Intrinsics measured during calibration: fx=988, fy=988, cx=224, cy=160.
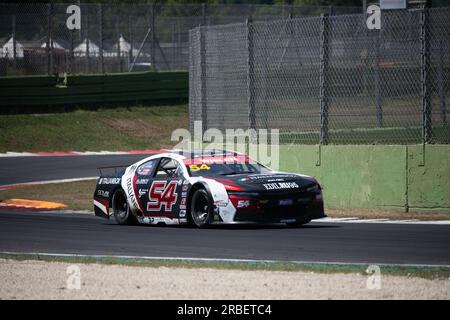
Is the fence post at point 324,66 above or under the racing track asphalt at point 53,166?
above

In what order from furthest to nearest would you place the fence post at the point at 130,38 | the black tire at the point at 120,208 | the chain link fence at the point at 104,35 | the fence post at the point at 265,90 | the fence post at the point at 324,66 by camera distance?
the fence post at the point at 130,38
the chain link fence at the point at 104,35
the fence post at the point at 265,90
the fence post at the point at 324,66
the black tire at the point at 120,208

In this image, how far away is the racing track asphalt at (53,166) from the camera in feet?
79.2

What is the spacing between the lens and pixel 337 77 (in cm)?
1605

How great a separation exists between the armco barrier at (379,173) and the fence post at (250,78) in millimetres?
1219

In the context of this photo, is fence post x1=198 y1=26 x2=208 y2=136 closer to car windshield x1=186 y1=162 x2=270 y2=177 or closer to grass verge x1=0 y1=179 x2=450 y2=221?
grass verge x1=0 y1=179 x2=450 y2=221

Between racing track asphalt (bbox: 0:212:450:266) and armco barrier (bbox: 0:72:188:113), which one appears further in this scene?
armco barrier (bbox: 0:72:188:113)

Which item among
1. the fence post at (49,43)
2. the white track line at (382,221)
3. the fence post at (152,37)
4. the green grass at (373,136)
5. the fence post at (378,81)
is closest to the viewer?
the white track line at (382,221)

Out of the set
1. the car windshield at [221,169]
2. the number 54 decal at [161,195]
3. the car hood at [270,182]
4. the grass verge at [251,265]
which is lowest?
the grass verge at [251,265]

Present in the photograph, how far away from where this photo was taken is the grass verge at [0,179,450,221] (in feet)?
48.3

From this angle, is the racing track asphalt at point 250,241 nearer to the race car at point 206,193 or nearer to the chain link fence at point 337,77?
the race car at point 206,193

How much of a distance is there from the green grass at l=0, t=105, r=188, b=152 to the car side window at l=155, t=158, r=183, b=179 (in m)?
15.3

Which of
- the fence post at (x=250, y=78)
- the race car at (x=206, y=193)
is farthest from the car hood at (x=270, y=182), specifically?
the fence post at (x=250, y=78)

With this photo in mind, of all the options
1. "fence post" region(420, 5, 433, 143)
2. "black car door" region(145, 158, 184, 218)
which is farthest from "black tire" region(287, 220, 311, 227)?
"fence post" region(420, 5, 433, 143)
